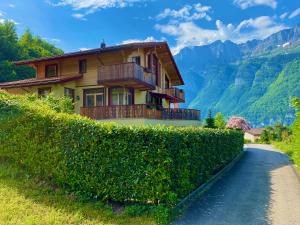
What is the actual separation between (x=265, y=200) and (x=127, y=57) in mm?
16595

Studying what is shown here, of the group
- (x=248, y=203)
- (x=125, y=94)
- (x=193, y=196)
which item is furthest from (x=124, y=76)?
(x=248, y=203)

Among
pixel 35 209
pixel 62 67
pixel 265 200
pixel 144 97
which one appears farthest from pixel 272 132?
pixel 35 209

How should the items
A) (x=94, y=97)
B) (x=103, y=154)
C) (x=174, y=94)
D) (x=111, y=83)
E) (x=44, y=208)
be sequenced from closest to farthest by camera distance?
1. (x=44, y=208)
2. (x=103, y=154)
3. (x=111, y=83)
4. (x=94, y=97)
5. (x=174, y=94)

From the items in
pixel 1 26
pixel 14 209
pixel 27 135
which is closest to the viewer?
pixel 14 209

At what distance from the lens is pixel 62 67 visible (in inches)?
1014

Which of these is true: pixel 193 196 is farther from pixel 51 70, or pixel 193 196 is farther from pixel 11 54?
pixel 11 54

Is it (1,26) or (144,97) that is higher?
(1,26)

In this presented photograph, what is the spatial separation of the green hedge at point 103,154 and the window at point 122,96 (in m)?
13.7

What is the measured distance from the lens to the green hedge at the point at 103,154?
24.5 feet

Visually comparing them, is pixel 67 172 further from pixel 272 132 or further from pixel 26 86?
pixel 272 132

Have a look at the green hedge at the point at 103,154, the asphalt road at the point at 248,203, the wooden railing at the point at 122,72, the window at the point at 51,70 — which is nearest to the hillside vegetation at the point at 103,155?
the green hedge at the point at 103,154

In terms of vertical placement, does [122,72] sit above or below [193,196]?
above

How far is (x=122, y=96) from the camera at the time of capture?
23562mm

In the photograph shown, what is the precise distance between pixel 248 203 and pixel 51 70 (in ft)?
72.8
